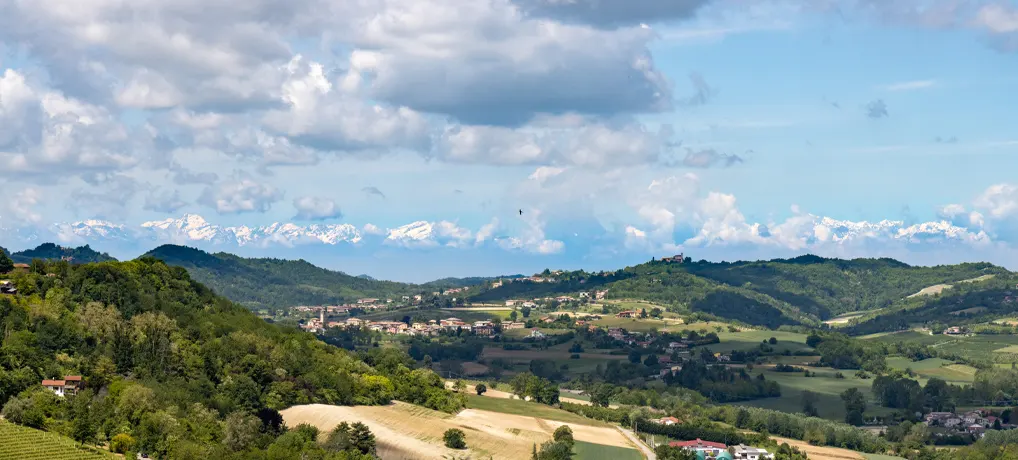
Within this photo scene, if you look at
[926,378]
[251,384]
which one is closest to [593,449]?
[251,384]

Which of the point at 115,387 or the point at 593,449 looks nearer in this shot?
the point at 115,387

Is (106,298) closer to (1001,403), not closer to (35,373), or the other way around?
(35,373)

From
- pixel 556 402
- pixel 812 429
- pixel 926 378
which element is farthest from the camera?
pixel 926 378

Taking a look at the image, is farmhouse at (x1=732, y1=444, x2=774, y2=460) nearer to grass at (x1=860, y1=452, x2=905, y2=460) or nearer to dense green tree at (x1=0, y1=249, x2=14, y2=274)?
grass at (x1=860, y1=452, x2=905, y2=460)

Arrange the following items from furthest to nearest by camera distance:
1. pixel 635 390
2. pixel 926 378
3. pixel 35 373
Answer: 1. pixel 926 378
2. pixel 635 390
3. pixel 35 373

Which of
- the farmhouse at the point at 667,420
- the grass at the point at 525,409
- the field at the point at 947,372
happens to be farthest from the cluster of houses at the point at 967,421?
the grass at the point at 525,409

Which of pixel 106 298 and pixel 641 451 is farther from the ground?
pixel 106 298

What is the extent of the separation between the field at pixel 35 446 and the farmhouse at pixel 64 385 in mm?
10028

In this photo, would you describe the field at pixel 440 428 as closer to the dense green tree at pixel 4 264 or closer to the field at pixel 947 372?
the dense green tree at pixel 4 264

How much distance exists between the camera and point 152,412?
8562 cm

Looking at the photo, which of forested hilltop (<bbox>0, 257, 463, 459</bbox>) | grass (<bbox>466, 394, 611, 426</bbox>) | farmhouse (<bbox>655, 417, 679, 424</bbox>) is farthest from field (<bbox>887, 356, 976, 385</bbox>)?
forested hilltop (<bbox>0, 257, 463, 459</bbox>)

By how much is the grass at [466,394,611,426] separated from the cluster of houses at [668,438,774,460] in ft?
50.0

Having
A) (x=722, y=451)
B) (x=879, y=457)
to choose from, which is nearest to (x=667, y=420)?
(x=722, y=451)

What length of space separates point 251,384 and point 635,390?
6855 cm
